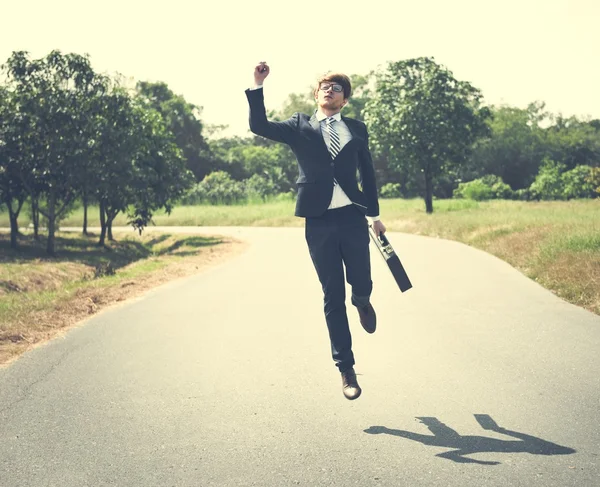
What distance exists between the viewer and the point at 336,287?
184 inches

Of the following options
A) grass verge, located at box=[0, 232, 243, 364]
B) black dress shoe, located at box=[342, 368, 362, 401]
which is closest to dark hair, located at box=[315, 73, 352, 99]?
black dress shoe, located at box=[342, 368, 362, 401]

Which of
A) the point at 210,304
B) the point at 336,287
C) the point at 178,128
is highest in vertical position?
the point at 178,128

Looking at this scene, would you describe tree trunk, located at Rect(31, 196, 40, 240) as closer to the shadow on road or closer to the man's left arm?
the man's left arm

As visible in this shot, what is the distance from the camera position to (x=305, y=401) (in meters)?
4.80

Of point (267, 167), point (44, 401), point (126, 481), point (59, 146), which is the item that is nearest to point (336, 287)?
point (126, 481)

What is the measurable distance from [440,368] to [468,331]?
5.78ft

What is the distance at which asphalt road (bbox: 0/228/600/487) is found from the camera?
3.57 m

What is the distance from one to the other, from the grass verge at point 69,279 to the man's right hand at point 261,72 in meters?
3.94

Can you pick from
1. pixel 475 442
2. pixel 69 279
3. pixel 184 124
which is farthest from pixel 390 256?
pixel 184 124

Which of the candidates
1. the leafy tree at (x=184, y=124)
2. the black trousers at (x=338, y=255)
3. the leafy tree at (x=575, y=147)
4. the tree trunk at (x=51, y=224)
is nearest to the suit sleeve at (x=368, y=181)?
the black trousers at (x=338, y=255)

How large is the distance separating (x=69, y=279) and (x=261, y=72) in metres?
14.1

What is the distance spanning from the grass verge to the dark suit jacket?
374cm

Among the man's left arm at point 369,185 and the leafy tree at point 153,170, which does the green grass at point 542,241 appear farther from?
the leafy tree at point 153,170

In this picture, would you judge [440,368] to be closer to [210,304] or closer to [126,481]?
[126,481]
